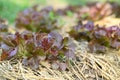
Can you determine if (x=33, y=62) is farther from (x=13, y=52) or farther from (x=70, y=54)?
(x=70, y=54)

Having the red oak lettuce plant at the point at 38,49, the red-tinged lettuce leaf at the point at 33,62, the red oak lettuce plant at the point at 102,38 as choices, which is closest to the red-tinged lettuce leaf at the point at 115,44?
the red oak lettuce plant at the point at 102,38

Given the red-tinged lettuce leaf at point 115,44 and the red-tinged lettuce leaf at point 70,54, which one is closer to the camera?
the red-tinged lettuce leaf at point 70,54

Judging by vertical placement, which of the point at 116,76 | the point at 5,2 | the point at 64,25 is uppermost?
the point at 5,2

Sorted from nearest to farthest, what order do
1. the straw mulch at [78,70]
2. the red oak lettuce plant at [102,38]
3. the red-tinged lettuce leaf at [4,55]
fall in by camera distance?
the straw mulch at [78,70], the red-tinged lettuce leaf at [4,55], the red oak lettuce plant at [102,38]

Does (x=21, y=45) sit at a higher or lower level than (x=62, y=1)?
lower

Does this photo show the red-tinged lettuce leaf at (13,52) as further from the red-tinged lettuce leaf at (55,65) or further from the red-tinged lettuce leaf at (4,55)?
the red-tinged lettuce leaf at (55,65)

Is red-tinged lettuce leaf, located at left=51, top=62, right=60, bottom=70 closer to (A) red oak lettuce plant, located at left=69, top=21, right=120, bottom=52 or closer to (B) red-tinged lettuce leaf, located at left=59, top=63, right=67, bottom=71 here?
(B) red-tinged lettuce leaf, located at left=59, top=63, right=67, bottom=71

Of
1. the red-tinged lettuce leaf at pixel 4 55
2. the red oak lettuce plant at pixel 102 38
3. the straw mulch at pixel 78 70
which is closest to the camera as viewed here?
the straw mulch at pixel 78 70

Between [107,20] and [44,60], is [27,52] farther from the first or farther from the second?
[107,20]

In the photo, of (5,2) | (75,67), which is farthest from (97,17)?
(5,2)

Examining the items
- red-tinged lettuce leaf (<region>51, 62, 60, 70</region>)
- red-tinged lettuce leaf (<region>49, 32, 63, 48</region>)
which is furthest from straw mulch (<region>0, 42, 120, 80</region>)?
red-tinged lettuce leaf (<region>49, 32, 63, 48</region>)

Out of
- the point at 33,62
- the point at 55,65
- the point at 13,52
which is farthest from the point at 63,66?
the point at 13,52
